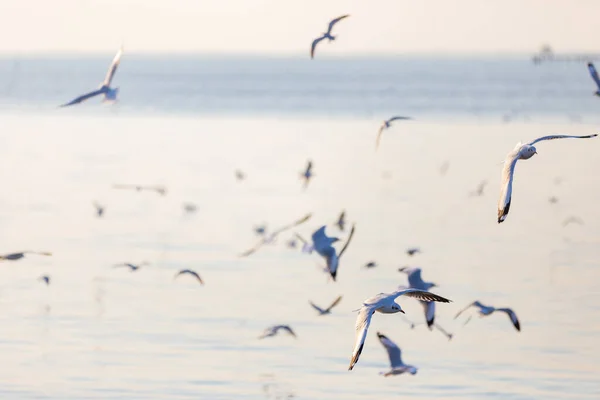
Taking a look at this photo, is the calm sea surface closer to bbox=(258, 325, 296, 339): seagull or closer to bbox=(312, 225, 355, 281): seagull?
bbox=(258, 325, 296, 339): seagull

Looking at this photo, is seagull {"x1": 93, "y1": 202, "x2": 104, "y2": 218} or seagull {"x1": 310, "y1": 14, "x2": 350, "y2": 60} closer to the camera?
seagull {"x1": 310, "y1": 14, "x2": 350, "y2": 60}

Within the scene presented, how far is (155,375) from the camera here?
17.9 m

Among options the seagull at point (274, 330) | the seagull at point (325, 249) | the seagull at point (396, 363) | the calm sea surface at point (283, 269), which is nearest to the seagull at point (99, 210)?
the calm sea surface at point (283, 269)

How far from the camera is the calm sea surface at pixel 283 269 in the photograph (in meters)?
18.0

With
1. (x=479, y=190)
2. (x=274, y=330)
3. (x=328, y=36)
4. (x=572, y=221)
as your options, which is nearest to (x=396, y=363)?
(x=274, y=330)

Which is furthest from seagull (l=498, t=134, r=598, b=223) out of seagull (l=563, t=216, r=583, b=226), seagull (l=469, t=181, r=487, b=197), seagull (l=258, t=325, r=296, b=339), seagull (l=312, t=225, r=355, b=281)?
seagull (l=469, t=181, r=487, b=197)

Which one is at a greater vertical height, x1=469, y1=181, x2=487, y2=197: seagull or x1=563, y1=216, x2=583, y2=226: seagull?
x1=469, y1=181, x2=487, y2=197: seagull

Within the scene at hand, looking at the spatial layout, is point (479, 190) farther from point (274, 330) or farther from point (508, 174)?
point (508, 174)

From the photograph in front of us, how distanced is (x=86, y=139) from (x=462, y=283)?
3397 cm

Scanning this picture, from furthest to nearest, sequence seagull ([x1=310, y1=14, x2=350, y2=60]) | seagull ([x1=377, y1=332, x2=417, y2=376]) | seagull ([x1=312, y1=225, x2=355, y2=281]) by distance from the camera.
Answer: seagull ([x1=310, y1=14, x2=350, y2=60])
seagull ([x1=312, y1=225, x2=355, y2=281])
seagull ([x1=377, y1=332, x2=417, y2=376])

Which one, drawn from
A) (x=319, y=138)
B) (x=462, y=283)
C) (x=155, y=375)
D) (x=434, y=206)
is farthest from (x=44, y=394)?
(x=319, y=138)

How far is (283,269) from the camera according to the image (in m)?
24.7

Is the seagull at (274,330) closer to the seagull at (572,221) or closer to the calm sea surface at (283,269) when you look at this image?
the calm sea surface at (283,269)

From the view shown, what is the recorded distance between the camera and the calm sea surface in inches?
709
